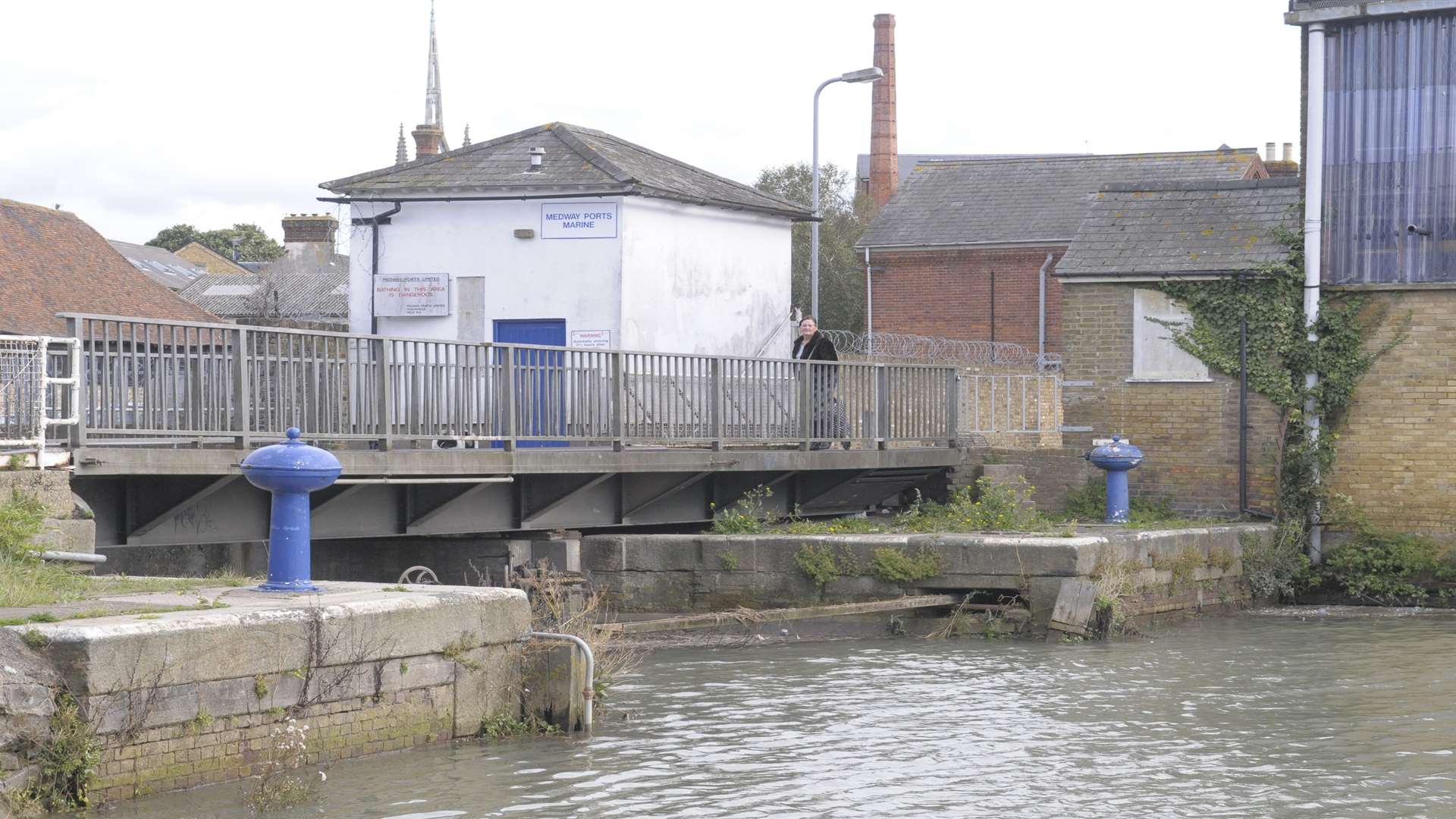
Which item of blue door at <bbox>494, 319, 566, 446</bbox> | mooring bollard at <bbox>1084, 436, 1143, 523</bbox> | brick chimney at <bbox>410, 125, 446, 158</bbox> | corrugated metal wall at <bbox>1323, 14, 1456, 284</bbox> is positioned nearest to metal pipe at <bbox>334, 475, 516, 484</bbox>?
blue door at <bbox>494, 319, 566, 446</bbox>

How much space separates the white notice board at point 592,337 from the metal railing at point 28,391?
42.2 ft

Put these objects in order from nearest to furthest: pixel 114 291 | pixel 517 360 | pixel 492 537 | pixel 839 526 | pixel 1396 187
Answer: pixel 517 360, pixel 492 537, pixel 839 526, pixel 1396 187, pixel 114 291

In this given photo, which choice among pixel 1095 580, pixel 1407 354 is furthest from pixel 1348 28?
pixel 1095 580

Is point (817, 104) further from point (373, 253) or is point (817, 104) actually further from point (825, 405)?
point (825, 405)

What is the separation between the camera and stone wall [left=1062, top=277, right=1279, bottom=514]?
2103 cm

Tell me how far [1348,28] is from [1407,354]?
12.9 ft

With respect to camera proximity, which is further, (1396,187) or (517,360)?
(1396,187)

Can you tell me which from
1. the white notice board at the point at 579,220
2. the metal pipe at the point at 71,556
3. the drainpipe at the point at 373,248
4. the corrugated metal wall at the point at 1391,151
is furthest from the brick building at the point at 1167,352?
the metal pipe at the point at 71,556

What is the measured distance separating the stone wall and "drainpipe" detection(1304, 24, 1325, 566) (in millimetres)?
581

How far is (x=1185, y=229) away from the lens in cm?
2205

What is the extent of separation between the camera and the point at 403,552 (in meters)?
17.3

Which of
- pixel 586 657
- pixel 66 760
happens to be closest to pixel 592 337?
pixel 586 657

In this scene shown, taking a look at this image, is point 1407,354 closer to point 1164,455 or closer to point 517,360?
point 1164,455

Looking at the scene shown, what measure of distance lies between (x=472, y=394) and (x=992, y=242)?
1267 inches
